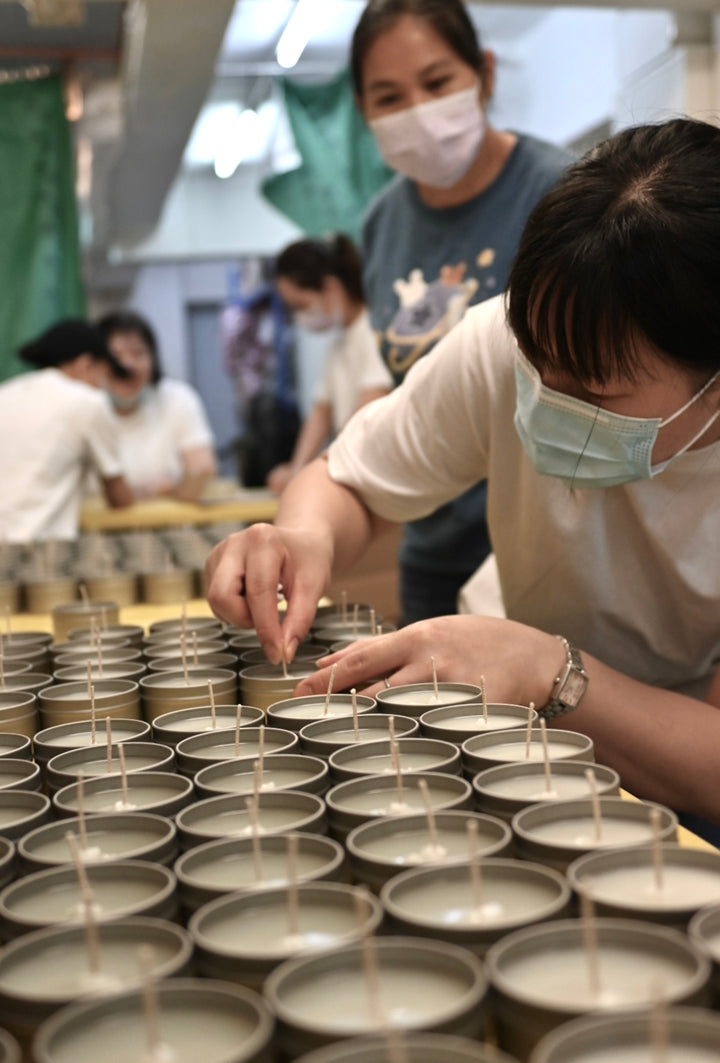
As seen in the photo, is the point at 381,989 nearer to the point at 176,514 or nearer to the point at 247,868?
the point at 247,868

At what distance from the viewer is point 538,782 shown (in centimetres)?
94

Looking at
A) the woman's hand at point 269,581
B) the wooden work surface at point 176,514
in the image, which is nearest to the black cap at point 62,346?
the wooden work surface at point 176,514

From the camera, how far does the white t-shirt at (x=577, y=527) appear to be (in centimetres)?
131

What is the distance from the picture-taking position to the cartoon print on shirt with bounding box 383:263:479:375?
2.15 metres

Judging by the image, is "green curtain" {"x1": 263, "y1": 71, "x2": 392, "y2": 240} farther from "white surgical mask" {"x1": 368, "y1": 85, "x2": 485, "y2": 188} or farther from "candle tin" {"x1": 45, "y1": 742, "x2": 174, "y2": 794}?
"candle tin" {"x1": 45, "y1": 742, "x2": 174, "y2": 794}

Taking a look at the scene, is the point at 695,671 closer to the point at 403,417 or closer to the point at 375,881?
the point at 403,417

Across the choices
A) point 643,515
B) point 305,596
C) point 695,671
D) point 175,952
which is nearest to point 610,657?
point 695,671

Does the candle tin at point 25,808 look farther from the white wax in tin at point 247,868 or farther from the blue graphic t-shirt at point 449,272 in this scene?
the blue graphic t-shirt at point 449,272

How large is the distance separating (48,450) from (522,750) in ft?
9.30

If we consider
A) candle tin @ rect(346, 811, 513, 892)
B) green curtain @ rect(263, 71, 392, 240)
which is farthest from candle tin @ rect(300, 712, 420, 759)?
green curtain @ rect(263, 71, 392, 240)

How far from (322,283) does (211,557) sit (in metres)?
2.63

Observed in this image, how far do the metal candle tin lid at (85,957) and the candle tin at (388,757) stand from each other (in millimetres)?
290

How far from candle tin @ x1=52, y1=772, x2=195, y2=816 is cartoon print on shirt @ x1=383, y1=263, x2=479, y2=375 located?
1378 mm

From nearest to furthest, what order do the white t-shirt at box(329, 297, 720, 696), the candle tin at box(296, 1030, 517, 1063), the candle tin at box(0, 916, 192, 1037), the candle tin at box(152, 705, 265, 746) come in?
the candle tin at box(296, 1030, 517, 1063) < the candle tin at box(0, 916, 192, 1037) < the candle tin at box(152, 705, 265, 746) < the white t-shirt at box(329, 297, 720, 696)
